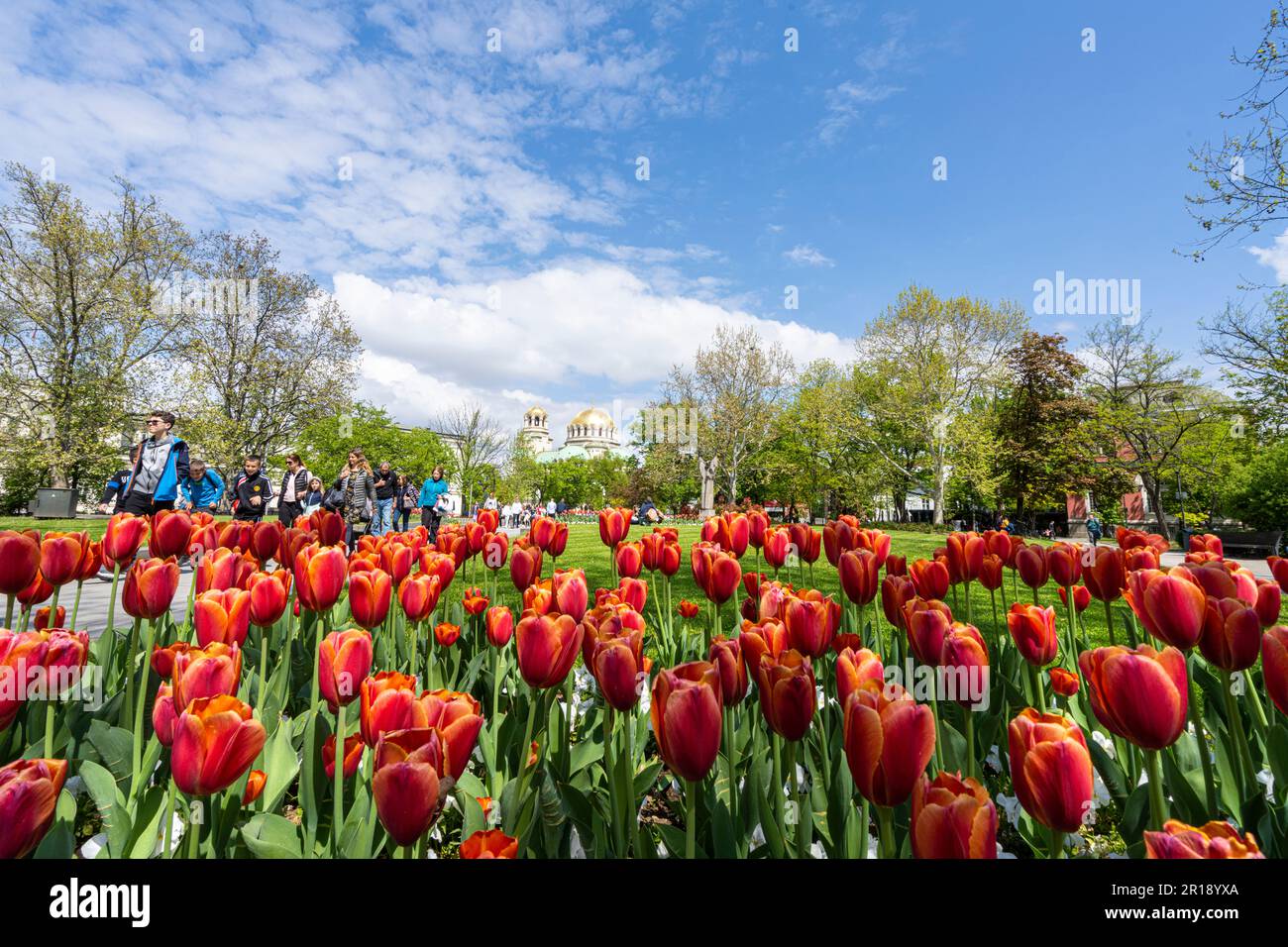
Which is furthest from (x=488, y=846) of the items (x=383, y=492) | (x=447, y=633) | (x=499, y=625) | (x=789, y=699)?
(x=383, y=492)

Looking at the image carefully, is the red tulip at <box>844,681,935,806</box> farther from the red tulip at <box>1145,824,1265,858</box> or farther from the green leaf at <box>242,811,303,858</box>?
the green leaf at <box>242,811,303,858</box>

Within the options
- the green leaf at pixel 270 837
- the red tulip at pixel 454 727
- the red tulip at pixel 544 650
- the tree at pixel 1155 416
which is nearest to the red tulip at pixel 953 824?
the red tulip at pixel 454 727

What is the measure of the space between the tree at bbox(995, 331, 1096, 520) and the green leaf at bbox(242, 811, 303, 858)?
40.1 m

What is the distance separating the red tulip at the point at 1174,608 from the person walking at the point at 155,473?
9.28 metres

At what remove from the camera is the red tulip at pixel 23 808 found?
2.96ft

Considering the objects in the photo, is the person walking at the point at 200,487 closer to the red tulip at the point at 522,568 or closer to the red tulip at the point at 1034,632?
the red tulip at the point at 522,568

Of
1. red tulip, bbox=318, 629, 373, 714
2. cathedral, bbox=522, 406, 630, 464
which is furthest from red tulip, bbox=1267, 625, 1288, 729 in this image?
cathedral, bbox=522, 406, 630, 464

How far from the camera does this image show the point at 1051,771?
3.28 ft

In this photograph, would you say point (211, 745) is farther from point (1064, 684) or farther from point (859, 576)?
point (1064, 684)

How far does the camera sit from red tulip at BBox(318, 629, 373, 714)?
1.54m

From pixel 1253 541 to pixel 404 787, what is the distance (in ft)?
105

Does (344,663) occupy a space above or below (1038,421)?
below
